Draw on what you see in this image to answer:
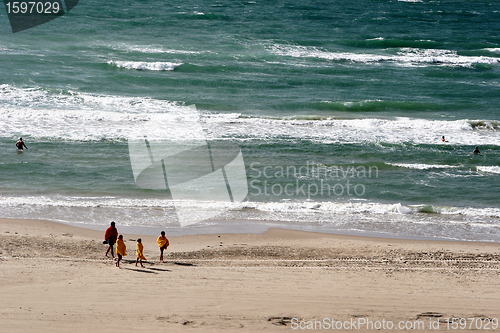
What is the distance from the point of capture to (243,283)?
959 centimetres

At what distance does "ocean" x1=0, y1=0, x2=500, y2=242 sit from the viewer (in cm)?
1500

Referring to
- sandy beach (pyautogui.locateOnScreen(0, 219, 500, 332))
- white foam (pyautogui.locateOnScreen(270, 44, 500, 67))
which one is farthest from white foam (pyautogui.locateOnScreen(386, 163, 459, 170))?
white foam (pyautogui.locateOnScreen(270, 44, 500, 67))

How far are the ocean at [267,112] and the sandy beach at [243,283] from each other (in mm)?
1302

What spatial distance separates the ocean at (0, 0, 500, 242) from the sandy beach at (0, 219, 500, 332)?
1302 mm

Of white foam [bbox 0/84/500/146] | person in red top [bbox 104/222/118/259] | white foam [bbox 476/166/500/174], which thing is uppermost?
white foam [bbox 0/84/500/146]

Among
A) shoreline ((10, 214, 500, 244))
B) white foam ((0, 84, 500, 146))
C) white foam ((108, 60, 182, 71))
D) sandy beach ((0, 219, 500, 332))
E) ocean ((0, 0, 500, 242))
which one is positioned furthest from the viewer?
white foam ((108, 60, 182, 71))

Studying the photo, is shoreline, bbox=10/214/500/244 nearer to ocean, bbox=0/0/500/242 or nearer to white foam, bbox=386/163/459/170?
ocean, bbox=0/0/500/242

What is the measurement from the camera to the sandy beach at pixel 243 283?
26.5ft

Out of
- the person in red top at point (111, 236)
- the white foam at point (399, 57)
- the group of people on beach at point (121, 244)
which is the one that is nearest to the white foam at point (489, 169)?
the group of people on beach at point (121, 244)

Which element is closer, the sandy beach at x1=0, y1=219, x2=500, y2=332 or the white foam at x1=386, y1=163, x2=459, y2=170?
the sandy beach at x1=0, y1=219, x2=500, y2=332

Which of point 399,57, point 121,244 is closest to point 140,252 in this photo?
point 121,244

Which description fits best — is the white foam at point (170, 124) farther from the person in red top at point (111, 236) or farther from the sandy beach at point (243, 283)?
the person in red top at point (111, 236)

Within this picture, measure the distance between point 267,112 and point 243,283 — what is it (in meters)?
15.6

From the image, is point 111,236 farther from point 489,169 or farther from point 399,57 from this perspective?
point 399,57
